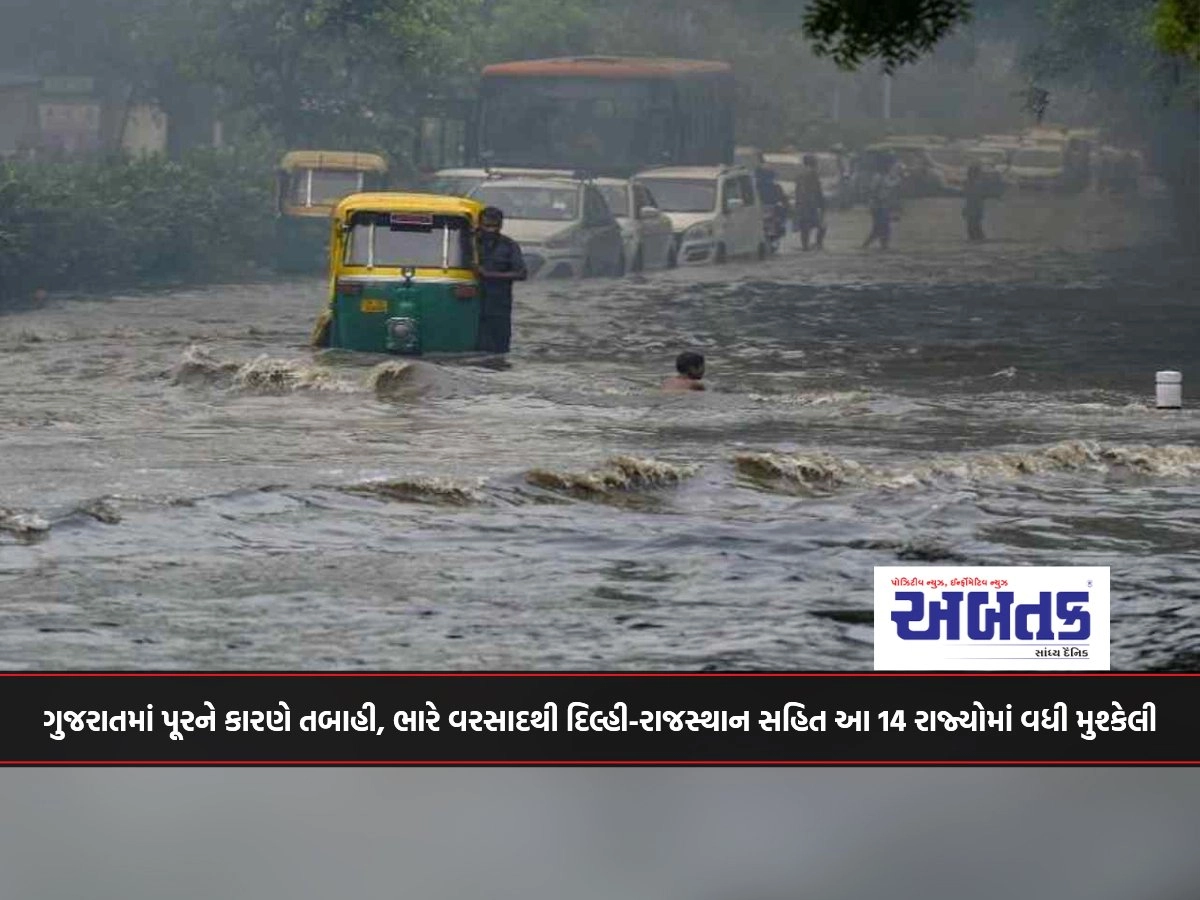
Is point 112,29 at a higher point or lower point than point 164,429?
higher

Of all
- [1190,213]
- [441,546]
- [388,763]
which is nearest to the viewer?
[388,763]

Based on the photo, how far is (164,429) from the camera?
770 inches

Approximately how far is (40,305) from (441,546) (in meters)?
18.2

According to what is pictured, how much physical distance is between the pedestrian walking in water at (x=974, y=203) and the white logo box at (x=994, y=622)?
40100 millimetres

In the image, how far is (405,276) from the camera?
23.1 m

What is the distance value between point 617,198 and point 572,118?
6.65 m

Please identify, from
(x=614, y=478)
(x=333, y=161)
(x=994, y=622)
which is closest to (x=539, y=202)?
(x=333, y=161)

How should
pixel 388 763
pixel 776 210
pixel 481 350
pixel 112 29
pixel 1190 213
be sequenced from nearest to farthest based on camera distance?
pixel 388 763 → pixel 481 350 → pixel 776 210 → pixel 112 29 → pixel 1190 213

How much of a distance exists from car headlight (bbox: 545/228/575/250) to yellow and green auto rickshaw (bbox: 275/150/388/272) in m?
4.36

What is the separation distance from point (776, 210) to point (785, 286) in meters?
6.53

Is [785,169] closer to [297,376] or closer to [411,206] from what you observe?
[411,206]

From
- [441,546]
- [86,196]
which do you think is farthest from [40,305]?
[441,546]

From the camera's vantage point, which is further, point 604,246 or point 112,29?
point 112,29

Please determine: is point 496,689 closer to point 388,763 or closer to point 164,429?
point 388,763
